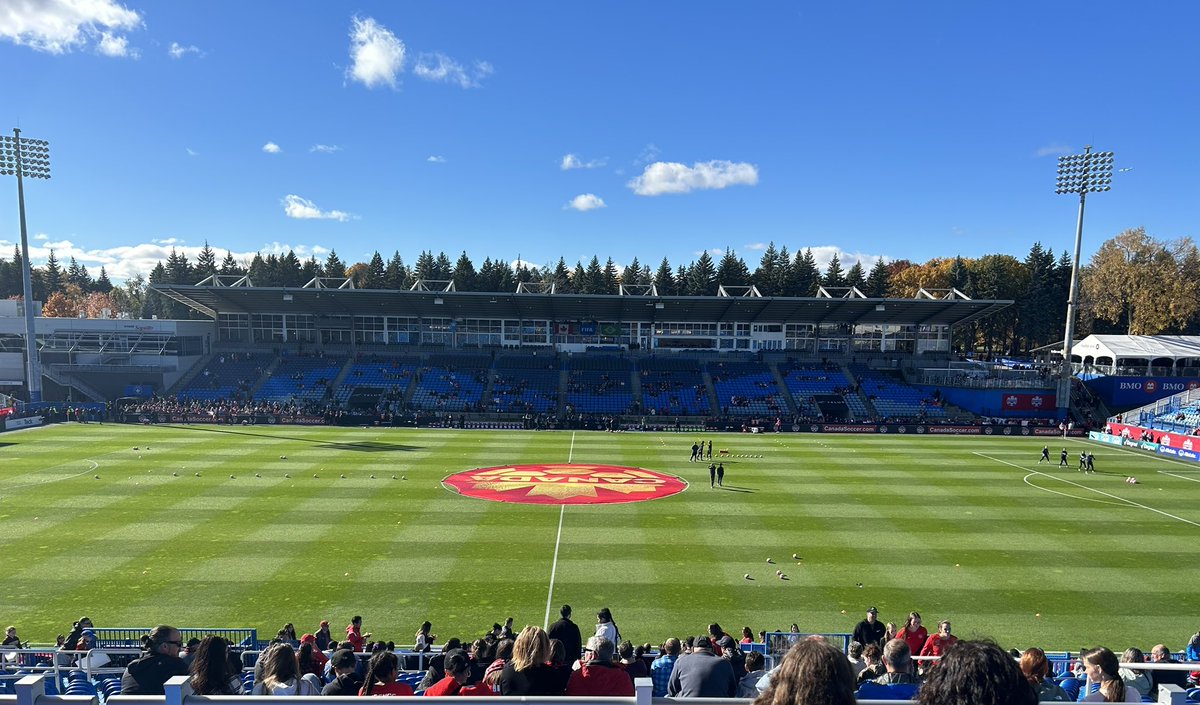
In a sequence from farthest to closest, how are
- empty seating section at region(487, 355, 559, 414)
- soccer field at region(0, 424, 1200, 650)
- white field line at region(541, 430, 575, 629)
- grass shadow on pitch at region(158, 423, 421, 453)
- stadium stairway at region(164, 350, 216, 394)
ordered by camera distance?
stadium stairway at region(164, 350, 216, 394)
empty seating section at region(487, 355, 559, 414)
grass shadow on pitch at region(158, 423, 421, 453)
soccer field at region(0, 424, 1200, 650)
white field line at region(541, 430, 575, 629)

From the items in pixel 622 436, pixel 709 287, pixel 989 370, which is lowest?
pixel 622 436

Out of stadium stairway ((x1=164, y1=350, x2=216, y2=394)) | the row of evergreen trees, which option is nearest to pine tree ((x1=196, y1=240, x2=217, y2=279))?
the row of evergreen trees

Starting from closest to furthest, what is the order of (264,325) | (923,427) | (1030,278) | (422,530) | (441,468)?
(422,530), (441,468), (923,427), (264,325), (1030,278)

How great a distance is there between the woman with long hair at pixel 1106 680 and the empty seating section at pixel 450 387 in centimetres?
5163

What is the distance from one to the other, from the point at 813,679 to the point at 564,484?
27202 mm

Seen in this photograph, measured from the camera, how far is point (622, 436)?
153 feet

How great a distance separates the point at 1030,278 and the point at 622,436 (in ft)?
245

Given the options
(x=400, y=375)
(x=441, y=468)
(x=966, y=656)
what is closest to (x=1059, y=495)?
(x=441, y=468)

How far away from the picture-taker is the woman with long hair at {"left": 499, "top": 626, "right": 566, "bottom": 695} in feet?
18.0

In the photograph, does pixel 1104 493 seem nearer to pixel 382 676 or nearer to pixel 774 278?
pixel 382 676

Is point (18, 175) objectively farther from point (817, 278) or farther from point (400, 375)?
point (817, 278)

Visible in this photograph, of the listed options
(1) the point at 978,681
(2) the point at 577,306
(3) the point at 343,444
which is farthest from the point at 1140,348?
(1) the point at 978,681

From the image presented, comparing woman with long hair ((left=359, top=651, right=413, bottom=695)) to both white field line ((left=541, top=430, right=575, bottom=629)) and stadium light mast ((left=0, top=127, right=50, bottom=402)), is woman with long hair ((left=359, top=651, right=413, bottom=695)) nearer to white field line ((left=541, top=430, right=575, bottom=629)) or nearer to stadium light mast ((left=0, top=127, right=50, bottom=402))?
white field line ((left=541, top=430, right=575, bottom=629))

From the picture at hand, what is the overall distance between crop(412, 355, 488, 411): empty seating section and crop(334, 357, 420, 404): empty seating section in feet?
4.62
